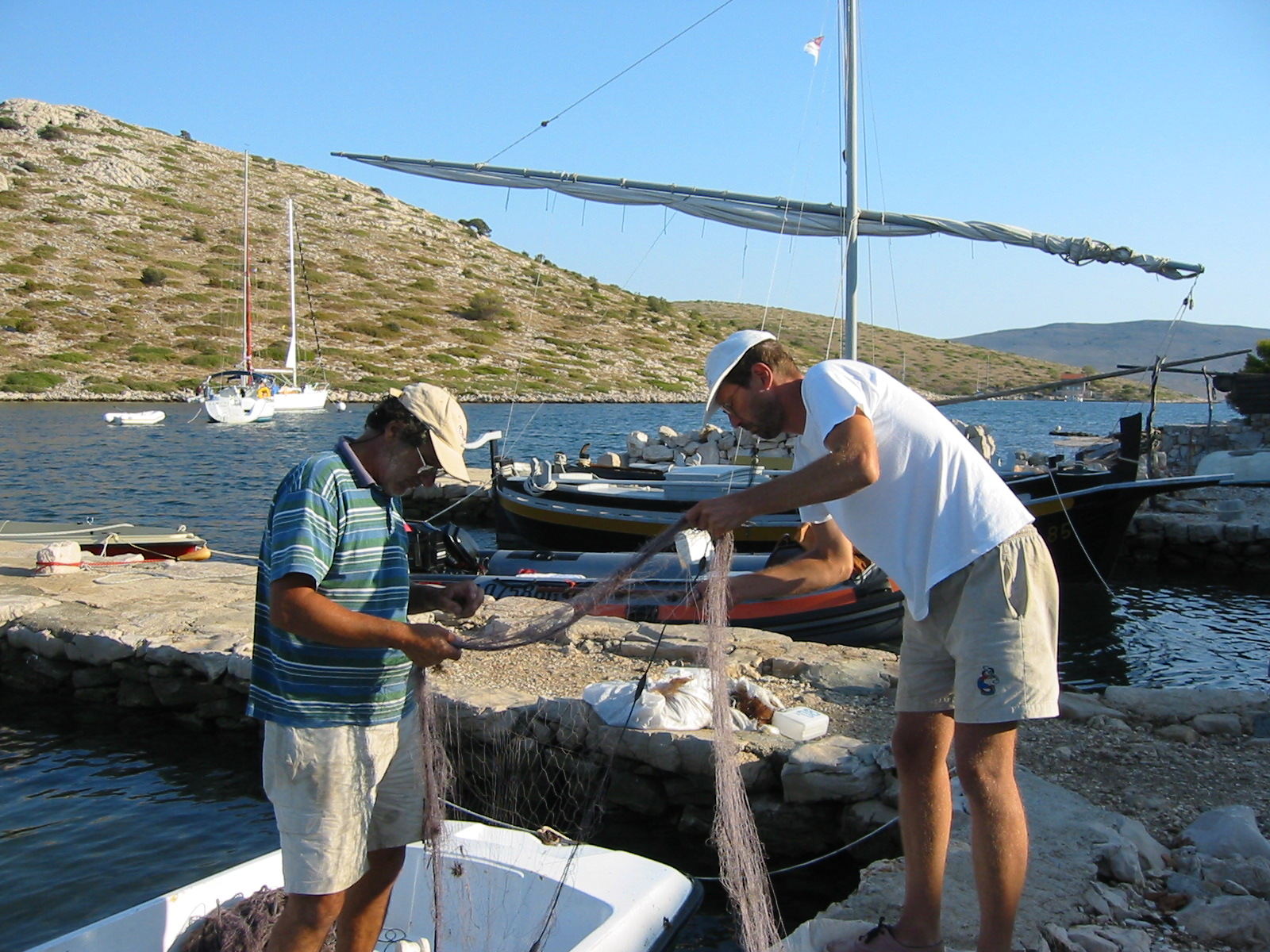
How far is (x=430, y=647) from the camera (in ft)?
9.41

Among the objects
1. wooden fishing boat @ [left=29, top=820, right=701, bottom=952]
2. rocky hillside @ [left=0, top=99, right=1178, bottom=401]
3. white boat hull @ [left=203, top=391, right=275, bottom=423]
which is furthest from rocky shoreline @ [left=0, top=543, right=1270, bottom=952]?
rocky hillside @ [left=0, top=99, right=1178, bottom=401]

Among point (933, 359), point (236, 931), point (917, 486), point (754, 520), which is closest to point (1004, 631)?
point (917, 486)

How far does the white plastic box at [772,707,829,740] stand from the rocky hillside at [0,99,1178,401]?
132 ft

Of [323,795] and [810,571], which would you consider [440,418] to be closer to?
[323,795]

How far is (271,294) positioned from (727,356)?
2836 inches

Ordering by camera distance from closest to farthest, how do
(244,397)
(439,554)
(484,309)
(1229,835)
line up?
(1229,835), (439,554), (244,397), (484,309)

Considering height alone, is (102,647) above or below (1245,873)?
below

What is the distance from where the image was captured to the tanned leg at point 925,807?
3221 millimetres

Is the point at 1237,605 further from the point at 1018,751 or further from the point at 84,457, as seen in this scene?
the point at 84,457

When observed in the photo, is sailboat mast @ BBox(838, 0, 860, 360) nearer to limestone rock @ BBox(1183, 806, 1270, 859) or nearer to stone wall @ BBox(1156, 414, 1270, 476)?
limestone rock @ BBox(1183, 806, 1270, 859)

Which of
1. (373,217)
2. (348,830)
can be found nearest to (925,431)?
(348,830)

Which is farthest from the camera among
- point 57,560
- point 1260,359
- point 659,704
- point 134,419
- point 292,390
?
point 292,390

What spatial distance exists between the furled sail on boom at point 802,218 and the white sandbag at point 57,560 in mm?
9260

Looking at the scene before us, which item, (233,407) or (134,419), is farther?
(233,407)
